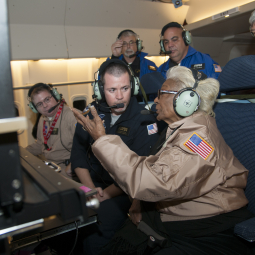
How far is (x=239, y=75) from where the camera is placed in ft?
5.13

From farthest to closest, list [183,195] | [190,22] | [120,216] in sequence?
[190,22], [120,216], [183,195]

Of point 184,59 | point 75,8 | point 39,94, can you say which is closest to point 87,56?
point 75,8

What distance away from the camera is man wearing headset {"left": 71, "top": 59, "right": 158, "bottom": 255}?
195 cm

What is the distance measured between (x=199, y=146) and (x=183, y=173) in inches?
7.3

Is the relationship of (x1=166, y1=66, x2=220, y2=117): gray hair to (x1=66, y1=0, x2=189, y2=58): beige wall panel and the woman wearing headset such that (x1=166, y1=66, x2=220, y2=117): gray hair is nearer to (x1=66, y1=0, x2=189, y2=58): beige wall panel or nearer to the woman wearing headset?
the woman wearing headset

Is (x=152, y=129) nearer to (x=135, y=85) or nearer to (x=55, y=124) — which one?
(x=135, y=85)

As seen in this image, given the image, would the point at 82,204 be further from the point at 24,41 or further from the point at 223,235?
the point at 24,41

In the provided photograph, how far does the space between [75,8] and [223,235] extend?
3.62 meters

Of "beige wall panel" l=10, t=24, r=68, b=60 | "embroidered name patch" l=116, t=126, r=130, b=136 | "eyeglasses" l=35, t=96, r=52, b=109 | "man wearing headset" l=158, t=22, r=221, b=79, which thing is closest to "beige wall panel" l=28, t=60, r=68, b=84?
"beige wall panel" l=10, t=24, r=68, b=60

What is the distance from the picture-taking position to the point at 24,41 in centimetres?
345

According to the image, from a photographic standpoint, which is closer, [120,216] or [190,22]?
[120,216]

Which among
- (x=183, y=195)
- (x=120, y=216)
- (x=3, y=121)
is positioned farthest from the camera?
(x=120, y=216)

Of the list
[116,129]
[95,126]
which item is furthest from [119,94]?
[95,126]

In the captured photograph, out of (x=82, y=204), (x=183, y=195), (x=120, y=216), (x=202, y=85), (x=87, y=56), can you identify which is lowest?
(x=120, y=216)
